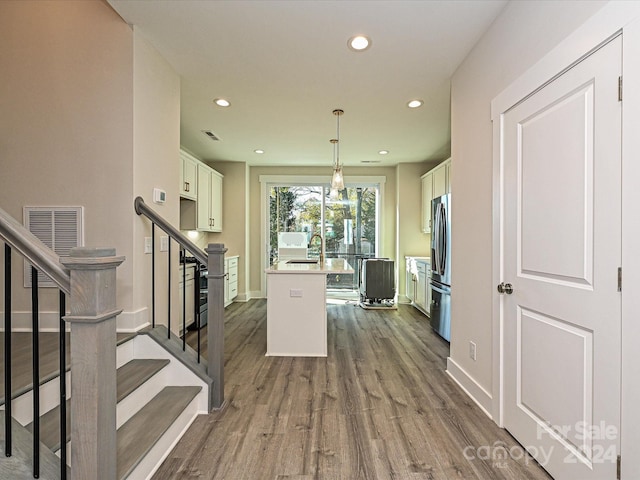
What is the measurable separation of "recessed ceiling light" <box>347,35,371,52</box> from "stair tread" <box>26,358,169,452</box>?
2.66 m

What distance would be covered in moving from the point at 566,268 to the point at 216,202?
205 inches

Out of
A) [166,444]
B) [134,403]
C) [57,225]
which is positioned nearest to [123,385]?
[134,403]

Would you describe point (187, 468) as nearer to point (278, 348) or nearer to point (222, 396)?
point (222, 396)

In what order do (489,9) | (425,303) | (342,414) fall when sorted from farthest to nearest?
(425,303), (342,414), (489,9)

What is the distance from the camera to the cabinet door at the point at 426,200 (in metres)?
5.51

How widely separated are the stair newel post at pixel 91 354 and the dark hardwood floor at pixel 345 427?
0.66 m

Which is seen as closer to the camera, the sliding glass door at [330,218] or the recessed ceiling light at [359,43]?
the recessed ceiling light at [359,43]

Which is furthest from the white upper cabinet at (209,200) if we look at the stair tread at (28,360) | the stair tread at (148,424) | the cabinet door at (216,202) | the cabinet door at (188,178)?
the stair tread at (148,424)

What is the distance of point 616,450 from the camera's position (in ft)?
4.21

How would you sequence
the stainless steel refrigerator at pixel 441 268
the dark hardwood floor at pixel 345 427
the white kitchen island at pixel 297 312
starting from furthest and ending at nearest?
the stainless steel refrigerator at pixel 441 268 < the white kitchen island at pixel 297 312 < the dark hardwood floor at pixel 345 427

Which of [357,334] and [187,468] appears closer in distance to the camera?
[187,468]

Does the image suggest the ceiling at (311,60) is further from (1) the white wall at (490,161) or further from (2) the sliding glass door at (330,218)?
(2) the sliding glass door at (330,218)

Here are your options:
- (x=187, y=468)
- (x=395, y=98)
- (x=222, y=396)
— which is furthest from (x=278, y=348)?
(x=395, y=98)

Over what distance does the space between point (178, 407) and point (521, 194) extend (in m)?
2.40
